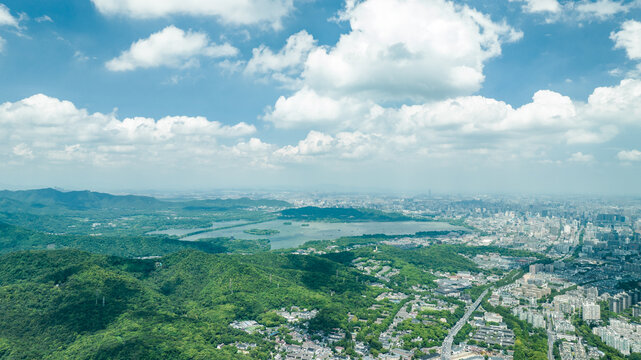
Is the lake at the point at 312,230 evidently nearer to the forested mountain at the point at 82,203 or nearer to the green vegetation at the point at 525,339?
the forested mountain at the point at 82,203

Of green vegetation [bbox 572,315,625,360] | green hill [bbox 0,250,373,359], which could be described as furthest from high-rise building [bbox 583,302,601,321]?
green hill [bbox 0,250,373,359]

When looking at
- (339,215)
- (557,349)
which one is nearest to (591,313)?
(557,349)

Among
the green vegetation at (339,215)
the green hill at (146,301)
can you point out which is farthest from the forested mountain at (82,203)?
the green hill at (146,301)

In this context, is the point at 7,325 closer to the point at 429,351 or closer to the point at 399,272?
the point at 429,351

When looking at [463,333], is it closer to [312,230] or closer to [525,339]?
[525,339]

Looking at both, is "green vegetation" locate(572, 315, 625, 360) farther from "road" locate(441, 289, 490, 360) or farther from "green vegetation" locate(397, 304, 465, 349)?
"green vegetation" locate(397, 304, 465, 349)

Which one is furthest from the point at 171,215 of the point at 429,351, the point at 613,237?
the point at 613,237
